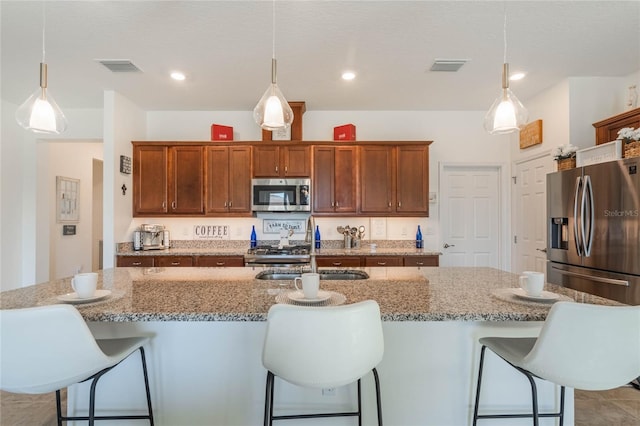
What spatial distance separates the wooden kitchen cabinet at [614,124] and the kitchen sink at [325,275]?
2658 millimetres

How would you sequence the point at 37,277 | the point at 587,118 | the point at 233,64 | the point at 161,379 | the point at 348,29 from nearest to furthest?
the point at 161,379
the point at 348,29
the point at 233,64
the point at 587,118
the point at 37,277

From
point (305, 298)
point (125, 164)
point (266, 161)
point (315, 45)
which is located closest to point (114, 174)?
point (125, 164)

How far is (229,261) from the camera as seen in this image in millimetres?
3787

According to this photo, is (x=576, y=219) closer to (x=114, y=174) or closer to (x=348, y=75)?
(x=348, y=75)

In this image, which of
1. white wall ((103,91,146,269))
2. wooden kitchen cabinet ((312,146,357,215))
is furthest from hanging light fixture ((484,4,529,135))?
white wall ((103,91,146,269))

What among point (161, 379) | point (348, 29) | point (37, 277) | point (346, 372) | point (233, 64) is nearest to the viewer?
point (346, 372)

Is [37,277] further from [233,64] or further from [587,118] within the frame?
[587,118]

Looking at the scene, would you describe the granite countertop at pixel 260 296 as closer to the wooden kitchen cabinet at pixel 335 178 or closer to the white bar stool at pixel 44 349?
the white bar stool at pixel 44 349

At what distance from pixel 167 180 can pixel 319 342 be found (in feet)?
11.6

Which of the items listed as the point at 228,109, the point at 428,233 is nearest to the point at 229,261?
the point at 228,109

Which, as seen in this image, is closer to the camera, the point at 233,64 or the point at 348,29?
the point at 348,29

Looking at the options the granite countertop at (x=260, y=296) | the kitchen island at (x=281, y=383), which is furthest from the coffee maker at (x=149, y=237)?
the kitchen island at (x=281, y=383)

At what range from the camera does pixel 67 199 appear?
4977 mm

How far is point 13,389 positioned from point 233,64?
8.91ft
